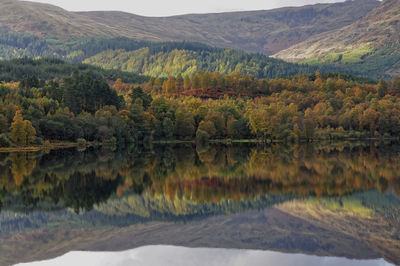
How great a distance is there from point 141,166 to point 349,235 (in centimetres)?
3201

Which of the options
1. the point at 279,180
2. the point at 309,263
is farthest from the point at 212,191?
the point at 309,263

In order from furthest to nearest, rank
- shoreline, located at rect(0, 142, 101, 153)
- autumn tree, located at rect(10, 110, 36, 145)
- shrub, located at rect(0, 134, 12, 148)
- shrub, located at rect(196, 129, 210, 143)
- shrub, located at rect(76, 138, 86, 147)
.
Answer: shrub, located at rect(196, 129, 210, 143)
shrub, located at rect(76, 138, 86, 147)
shoreline, located at rect(0, 142, 101, 153)
autumn tree, located at rect(10, 110, 36, 145)
shrub, located at rect(0, 134, 12, 148)

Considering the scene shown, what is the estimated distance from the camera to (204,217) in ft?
80.0

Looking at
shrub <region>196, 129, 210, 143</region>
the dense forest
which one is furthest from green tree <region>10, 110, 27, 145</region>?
shrub <region>196, 129, 210, 143</region>

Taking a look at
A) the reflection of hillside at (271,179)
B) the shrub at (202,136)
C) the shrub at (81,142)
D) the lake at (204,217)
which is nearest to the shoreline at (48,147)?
the shrub at (81,142)

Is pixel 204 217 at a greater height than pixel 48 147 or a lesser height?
greater

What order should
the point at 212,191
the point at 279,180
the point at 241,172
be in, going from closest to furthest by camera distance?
the point at 212,191 < the point at 279,180 < the point at 241,172

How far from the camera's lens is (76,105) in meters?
109

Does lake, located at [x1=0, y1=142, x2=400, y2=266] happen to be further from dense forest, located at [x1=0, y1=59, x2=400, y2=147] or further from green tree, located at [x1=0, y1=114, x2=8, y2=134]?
dense forest, located at [x1=0, y1=59, x2=400, y2=147]

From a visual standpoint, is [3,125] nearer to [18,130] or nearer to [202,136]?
[18,130]

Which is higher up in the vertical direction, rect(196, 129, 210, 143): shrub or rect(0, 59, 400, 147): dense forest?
rect(0, 59, 400, 147): dense forest

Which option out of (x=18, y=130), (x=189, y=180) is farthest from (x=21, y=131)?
(x=189, y=180)

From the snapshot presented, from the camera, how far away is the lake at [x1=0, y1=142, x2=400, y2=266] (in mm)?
18078

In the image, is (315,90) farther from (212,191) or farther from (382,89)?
(212,191)
